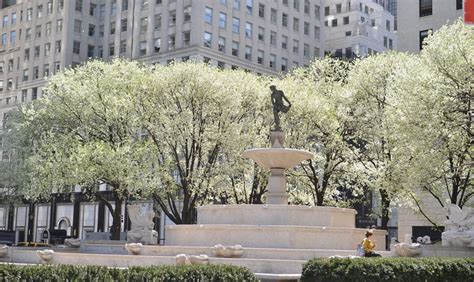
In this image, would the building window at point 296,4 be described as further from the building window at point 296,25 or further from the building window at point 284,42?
the building window at point 284,42

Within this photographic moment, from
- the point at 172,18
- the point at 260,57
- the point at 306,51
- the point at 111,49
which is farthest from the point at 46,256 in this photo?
the point at 306,51

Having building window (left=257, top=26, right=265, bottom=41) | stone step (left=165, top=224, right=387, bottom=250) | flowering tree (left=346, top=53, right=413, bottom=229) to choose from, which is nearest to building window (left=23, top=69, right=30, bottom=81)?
building window (left=257, top=26, right=265, bottom=41)

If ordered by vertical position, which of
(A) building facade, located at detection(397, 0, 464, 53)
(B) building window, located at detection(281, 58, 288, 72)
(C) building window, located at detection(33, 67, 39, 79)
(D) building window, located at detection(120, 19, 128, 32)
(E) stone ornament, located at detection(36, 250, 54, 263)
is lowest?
(E) stone ornament, located at detection(36, 250, 54, 263)

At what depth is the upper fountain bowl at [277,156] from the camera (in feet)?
102

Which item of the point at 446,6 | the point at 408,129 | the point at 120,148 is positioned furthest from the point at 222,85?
the point at 446,6

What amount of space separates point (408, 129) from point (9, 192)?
4083cm

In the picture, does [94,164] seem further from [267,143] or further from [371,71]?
[371,71]

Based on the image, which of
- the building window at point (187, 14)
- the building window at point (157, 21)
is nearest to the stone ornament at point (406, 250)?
the building window at point (187, 14)

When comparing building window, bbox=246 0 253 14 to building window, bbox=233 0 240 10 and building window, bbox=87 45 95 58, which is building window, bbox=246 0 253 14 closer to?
building window, bbox=233 0 240 10

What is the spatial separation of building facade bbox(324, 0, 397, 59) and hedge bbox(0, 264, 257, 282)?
90900 mm

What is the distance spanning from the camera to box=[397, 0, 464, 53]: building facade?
5328 cm

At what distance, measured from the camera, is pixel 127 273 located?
49.7 feet

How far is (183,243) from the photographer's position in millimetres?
29141

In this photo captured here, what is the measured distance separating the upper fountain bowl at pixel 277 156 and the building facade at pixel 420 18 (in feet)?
86.2
